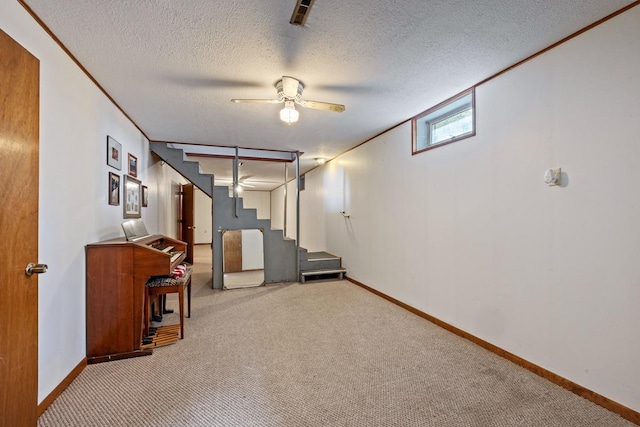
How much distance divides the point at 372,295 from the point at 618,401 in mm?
2604

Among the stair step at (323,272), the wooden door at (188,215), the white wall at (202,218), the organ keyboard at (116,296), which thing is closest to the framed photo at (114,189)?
the organ keyboard at (116,296)

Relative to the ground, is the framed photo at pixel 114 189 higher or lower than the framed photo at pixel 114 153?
lower

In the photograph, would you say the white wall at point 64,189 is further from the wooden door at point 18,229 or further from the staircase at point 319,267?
the staircase at point 319,267

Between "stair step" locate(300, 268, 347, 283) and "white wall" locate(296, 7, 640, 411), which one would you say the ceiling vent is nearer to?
"white wall" locate(296, 7, 640, 411)

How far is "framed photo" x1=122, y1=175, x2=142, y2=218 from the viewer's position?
120 inches

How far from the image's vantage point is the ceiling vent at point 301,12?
4.88 feet

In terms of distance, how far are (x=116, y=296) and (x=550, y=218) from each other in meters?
3.42

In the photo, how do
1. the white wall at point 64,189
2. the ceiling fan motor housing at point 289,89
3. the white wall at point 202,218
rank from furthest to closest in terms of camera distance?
the white wall at point 202,218, the ceiling fan motor housing at point 289,89, the white wall at point 64,189

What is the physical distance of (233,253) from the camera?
5723 mm

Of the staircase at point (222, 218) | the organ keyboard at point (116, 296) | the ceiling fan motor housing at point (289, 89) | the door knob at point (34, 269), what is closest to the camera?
the door knob at point (34, 269)

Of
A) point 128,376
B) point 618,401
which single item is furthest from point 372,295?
point 128,376

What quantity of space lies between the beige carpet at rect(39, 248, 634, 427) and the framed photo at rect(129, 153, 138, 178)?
2.02 metres

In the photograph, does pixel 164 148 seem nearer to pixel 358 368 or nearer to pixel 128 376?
pixel 128 376

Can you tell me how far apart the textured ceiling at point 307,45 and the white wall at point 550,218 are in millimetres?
298
